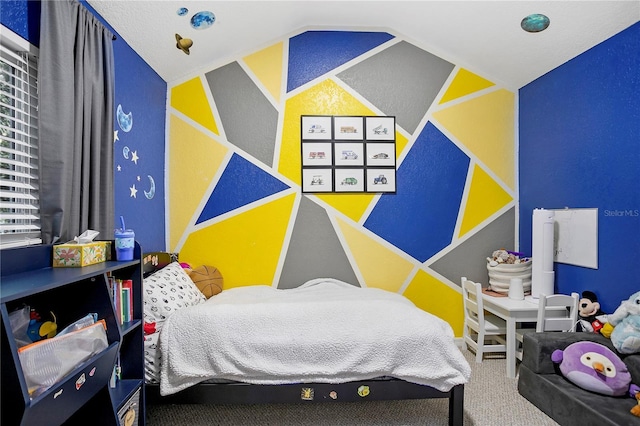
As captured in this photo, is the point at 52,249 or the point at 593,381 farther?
the point at 593,381

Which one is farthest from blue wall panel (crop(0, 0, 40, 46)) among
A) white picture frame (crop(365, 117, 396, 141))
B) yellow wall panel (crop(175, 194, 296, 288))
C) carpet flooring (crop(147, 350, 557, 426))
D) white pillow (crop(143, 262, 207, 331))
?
white picture frame (crop(365, 117, 396, 141))

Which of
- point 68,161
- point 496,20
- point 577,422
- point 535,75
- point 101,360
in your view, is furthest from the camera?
point 535,75

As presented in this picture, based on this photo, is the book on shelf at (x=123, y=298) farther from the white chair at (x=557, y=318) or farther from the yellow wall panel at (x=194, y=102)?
the white chair at (x=557, y=318)

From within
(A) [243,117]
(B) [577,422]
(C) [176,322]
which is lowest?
(B) [577,422]

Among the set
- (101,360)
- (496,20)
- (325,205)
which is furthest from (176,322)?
(496,20)

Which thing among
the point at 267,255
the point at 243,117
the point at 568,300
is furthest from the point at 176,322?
the point at 568,300

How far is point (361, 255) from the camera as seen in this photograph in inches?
139

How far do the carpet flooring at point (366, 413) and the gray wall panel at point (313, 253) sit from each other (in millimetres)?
1173

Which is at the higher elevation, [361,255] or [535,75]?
[535,75]

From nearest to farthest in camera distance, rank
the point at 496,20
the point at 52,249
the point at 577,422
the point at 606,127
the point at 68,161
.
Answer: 1. the point at 52,249
2. the point at 68,161
3. the point at 577,422
4. the point at 606,127
5. the point at 496,20

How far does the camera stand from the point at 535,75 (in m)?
3.41

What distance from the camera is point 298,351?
218 cm

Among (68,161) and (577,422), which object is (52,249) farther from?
(577,422)

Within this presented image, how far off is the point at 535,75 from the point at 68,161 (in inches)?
141
